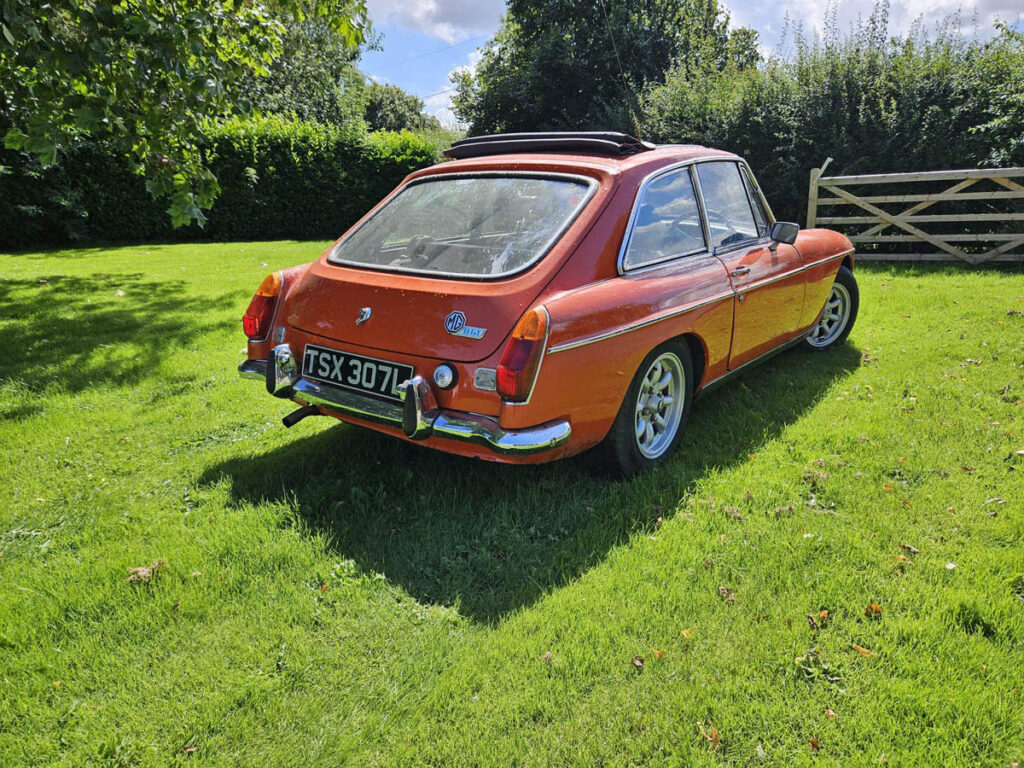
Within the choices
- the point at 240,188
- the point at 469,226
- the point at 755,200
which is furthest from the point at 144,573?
the point at 240,188

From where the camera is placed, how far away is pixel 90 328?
6.61 meters

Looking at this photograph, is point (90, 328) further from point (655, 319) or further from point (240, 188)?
point (240, 188)

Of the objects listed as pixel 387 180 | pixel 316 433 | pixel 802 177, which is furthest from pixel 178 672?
pixel 387 180

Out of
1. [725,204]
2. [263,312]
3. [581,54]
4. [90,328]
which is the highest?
[581,54]

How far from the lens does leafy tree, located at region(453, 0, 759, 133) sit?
2278cm

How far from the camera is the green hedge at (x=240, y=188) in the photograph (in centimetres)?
1272

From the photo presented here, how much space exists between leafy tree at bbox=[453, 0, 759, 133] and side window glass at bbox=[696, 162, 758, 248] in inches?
712

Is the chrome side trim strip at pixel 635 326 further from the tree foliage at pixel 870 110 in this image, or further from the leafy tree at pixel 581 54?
the leafy tree at pixel 581 54

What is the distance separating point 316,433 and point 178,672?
82.2 inches

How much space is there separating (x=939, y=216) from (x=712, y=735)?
9.96 meters

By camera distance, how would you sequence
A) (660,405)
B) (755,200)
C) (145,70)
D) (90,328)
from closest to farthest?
(660,405)
(755,200)
(145,70)
(90,328)

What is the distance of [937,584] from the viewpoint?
2.76m

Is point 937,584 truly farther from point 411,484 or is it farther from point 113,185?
point 113,185

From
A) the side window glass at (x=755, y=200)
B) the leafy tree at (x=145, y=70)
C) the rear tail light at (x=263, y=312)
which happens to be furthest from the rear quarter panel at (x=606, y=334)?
the leafy tree at (x=145, y=70)
